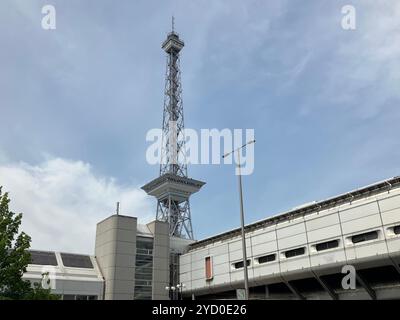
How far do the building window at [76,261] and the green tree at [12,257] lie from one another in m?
30.5

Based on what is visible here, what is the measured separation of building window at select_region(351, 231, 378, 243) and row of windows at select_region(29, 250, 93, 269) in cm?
3555

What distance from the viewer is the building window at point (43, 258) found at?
54156mm

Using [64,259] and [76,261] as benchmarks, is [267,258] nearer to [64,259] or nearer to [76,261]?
[76,261]

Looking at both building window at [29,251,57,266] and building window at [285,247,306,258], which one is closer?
building window at [285,247,306,258]

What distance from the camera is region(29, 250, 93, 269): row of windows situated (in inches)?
2146

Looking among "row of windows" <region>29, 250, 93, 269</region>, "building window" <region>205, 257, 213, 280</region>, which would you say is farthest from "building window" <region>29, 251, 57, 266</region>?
"building window" <region>205, 257, 213, 280</region>

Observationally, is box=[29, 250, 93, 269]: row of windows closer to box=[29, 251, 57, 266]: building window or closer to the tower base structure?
box=[29, 251, 57, 266]: building window

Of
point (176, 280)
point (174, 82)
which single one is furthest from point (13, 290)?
point (174, 82)

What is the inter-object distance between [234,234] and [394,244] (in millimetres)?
24900

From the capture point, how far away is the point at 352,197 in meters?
45.9

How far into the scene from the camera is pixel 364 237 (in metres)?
42.2

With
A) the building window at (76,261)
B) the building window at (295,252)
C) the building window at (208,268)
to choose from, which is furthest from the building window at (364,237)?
the building window at (76,261)

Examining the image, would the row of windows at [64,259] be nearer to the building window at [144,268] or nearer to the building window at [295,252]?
the building window at [144,268]
